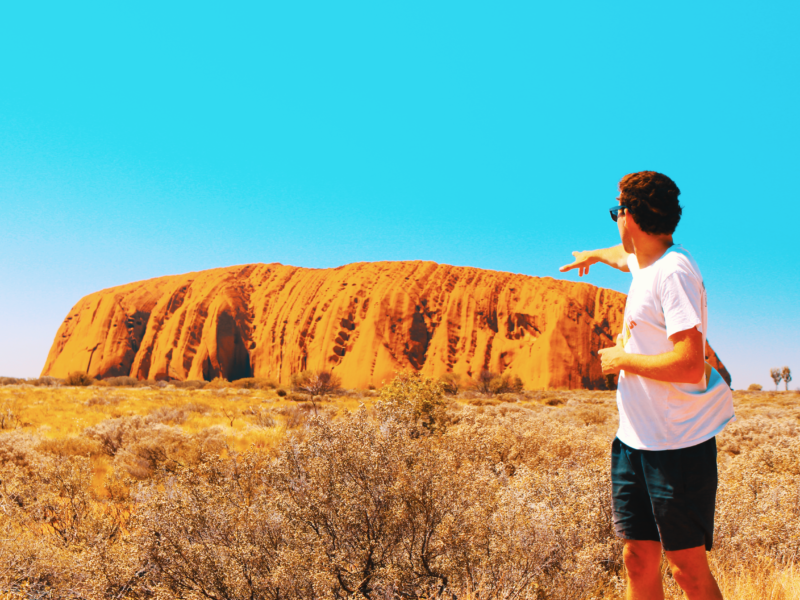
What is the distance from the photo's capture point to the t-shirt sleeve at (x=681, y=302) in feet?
5.40

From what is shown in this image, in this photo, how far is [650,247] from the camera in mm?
1935

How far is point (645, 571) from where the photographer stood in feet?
6.24

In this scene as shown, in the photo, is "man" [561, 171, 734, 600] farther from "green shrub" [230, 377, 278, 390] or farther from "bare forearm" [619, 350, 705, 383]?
"green shrub" [230, 377, 278, 390]

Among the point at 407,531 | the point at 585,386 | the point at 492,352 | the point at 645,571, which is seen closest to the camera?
the point at 645,571

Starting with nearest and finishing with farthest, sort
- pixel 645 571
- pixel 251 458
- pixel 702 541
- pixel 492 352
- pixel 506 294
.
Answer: pixel 702 541 → pixel 645 571 → pixel 251 458 → pixel 492 352 → pixel 506 294

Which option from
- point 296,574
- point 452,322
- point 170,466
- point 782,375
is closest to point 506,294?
point 452,322

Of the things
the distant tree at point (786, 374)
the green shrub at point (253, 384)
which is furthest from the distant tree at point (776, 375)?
the green shrub at point (253, 384)

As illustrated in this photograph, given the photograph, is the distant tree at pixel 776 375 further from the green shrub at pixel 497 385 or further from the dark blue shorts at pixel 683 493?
the dark blue shorts at pixel 683 493

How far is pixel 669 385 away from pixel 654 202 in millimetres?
769

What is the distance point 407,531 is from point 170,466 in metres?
5.84

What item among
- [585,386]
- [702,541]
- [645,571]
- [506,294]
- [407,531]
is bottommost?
[585,386]

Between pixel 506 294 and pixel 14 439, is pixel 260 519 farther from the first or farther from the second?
pixel 506 294

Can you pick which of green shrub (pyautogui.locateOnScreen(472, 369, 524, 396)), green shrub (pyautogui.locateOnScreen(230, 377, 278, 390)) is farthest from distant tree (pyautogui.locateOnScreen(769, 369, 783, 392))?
green shrub (pyautogui.locateOnScreen(230, 377, 278, 390))

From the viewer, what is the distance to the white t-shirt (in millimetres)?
1684
